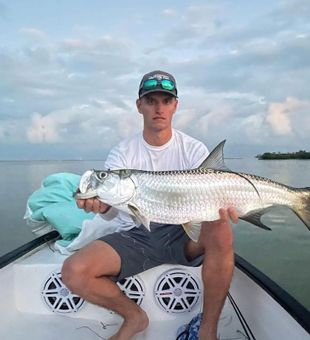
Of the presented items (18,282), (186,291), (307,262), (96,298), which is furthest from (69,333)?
(307,262)

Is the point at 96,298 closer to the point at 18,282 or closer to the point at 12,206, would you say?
the point at 18,282

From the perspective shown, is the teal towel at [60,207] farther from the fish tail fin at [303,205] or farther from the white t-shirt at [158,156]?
the fish tail fin at [303,205]

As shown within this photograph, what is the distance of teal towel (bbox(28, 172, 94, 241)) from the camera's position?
4.19 meters

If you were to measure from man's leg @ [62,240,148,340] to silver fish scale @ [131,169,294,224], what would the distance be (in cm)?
57

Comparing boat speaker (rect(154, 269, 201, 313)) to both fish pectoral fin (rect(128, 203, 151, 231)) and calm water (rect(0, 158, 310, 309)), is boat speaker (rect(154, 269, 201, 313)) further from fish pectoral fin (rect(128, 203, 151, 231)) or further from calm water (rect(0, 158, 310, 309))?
calm water (rect(0, 158, 310, 309))

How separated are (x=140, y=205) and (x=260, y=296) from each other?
4.07 feet

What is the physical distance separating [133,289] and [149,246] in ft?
1.57

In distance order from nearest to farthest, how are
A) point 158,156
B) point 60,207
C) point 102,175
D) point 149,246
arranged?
1. point 102,175
2. point 149,246
3. point 158,156
4. point 60,207

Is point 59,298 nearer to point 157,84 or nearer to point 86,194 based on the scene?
point 86,194

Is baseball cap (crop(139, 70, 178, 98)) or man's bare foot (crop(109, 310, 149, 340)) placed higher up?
baseball cap (crop(139, 70, 178, 98))

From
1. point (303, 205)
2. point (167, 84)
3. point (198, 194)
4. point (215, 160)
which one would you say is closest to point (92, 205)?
point (198, 194)

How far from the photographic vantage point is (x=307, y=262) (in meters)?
7.72

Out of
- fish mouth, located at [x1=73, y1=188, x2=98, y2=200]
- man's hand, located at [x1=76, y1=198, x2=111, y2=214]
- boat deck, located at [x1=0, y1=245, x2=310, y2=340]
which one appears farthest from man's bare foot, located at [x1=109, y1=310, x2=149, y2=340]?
fish mouth, located at [x1=73, y1=188, x2=98, y2=200]

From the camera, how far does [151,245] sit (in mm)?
3045
